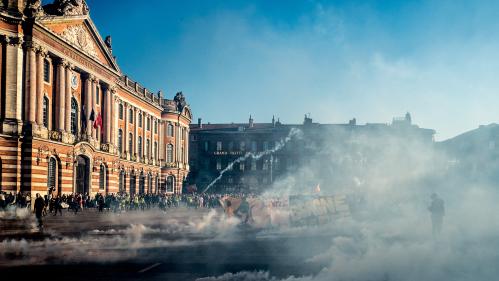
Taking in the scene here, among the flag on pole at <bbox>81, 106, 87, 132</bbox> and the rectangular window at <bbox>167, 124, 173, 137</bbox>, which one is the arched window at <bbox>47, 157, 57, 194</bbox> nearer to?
the flag on pole at <bbox>81, 106, 87, 132</bbox>

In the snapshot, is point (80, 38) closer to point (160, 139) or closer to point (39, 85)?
point (39, 85)

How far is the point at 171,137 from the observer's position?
270 ft

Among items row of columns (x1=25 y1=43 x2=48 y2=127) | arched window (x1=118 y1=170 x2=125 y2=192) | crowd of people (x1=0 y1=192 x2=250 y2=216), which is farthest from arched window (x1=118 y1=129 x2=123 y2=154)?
row of columns (x1=25 y1=43 x2=48 y2=127)

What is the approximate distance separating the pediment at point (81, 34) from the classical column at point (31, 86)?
106 inches

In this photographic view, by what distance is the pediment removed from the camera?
42562 mm

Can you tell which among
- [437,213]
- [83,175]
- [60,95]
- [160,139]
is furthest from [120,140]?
[437,213]

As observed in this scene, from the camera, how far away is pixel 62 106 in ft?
147

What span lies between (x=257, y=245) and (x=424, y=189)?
3282cm

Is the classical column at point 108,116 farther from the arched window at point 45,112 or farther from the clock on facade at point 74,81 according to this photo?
the arched window at point 45,112

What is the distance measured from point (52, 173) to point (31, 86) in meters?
8.05

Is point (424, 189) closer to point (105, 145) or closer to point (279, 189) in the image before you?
point (105, 145)

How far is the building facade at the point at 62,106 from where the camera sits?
38.2 m

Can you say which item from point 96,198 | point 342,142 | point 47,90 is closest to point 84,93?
point 47,90

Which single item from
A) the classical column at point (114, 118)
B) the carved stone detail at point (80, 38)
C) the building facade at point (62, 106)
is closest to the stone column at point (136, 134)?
the building facade at point (62, 106)
